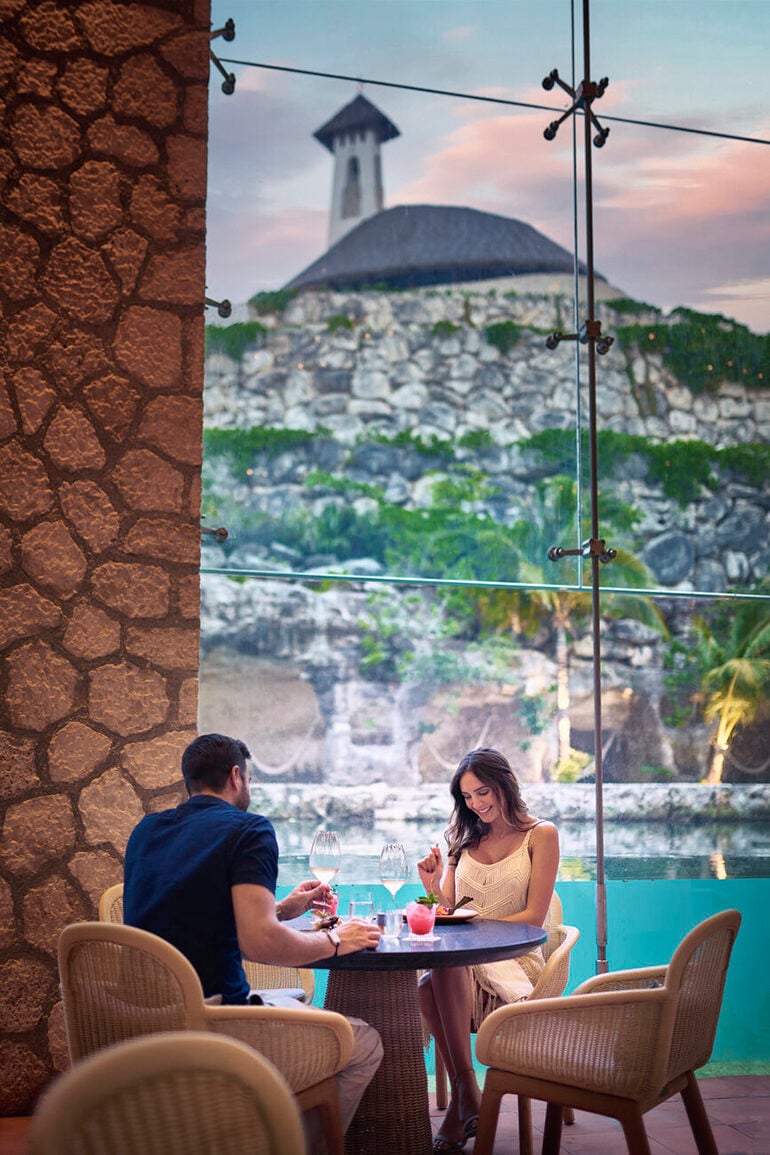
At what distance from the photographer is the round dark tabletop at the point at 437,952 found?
278 cm

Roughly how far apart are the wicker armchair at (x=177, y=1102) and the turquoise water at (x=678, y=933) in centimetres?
330

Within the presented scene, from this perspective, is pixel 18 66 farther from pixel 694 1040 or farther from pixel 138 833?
pixel 694 1040

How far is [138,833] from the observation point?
277 centimetres

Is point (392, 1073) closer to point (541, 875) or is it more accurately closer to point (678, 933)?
point (541, 875)

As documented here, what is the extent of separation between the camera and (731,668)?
512 centimetres

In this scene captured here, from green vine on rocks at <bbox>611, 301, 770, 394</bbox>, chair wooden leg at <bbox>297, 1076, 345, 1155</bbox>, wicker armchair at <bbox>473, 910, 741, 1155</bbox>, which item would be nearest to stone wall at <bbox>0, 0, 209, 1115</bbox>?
chair wooden leg at <bbox>297, 1076, 345, 1155</bbox>

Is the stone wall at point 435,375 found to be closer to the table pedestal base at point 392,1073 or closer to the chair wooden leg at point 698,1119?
the table pedestal base at point 392,1073

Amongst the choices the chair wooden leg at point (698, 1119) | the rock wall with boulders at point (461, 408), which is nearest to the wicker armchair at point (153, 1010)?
the chair wooden leg at point (698, 1119)

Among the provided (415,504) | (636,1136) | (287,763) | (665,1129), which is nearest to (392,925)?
(636,1136)

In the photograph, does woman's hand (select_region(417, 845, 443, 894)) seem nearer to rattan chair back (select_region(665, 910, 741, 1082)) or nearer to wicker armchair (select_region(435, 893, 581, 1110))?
wicker armchair (select_region(435, 893, 581, 1110))

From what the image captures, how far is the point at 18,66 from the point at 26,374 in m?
1.08

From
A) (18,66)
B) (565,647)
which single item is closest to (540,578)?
(565,647)

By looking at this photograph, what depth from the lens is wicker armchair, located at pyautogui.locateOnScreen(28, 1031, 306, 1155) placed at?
1227 millimetres

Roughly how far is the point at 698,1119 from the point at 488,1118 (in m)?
0.51
